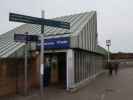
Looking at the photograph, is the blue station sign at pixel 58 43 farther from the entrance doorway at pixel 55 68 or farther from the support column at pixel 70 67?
the entrance doorway at pixel 55 68

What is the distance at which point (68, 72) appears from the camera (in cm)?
1265

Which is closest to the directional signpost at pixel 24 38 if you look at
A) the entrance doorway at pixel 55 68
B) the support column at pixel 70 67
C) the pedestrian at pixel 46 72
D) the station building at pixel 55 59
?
the station building at pixel 55 59

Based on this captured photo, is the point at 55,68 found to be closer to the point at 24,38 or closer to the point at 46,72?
the point at 46,72

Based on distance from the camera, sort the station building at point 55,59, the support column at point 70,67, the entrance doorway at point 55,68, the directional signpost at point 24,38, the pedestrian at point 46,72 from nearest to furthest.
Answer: the directional signpost at point 24,38 → the station building at point 55,59 → the support column at point 70,67 → the pedestrian at point 46,72 → the entrance doorway at point 55,68

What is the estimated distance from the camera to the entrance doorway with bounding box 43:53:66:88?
15209 mm

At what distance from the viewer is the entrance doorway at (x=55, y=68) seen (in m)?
15.2

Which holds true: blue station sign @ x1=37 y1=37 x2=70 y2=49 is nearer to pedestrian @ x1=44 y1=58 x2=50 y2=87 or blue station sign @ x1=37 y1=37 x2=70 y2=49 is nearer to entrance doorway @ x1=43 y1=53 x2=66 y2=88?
pedestrian @ x1=44 y1=58 x2=50 y2=87

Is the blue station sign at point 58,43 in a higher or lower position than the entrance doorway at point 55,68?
higher

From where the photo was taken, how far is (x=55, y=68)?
16.5m

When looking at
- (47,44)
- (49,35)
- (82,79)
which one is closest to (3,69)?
(47,44)

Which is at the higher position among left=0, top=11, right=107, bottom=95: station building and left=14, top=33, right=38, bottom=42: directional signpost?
left=14, top=33, right=38, bottom=42: directional signpost

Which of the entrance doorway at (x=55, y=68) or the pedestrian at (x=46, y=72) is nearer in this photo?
the pedestrian at (x=46, y=72)

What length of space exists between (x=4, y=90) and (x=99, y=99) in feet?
16.8

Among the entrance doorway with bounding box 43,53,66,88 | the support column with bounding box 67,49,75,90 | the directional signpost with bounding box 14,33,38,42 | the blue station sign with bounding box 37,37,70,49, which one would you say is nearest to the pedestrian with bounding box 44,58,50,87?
the entrance doorway with bounding box 43,53,66,88
